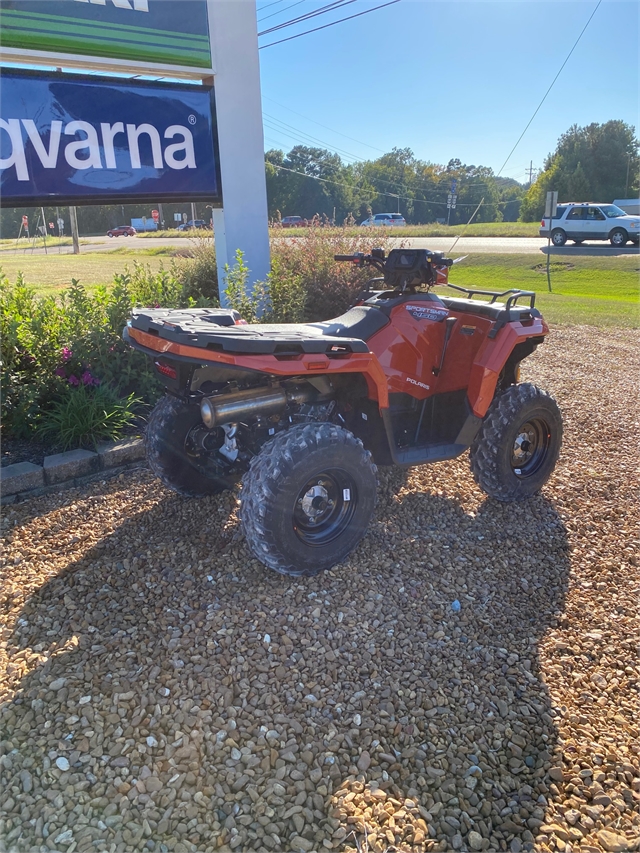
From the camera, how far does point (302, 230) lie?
9.12 meters

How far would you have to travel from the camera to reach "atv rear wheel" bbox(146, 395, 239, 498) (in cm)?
368

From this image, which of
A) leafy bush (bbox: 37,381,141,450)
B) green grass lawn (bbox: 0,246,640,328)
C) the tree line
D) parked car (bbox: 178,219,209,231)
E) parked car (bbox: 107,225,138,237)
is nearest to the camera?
leafy bush (bbox: 37,381,141,450)

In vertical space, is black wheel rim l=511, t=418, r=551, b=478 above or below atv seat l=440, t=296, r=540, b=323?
below

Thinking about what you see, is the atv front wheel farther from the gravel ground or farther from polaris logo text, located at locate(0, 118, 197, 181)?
polaris logo text, located at locate(0, 118, 197, 181)

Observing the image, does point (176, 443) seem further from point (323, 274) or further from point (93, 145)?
point (323, 274)

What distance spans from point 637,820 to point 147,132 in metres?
5.86

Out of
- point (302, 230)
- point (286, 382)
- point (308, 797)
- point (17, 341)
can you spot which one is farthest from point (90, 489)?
point (302, 230)

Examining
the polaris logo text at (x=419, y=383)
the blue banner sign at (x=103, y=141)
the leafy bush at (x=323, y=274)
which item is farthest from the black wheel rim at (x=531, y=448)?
the blue banner sign at (x=103, y=141)

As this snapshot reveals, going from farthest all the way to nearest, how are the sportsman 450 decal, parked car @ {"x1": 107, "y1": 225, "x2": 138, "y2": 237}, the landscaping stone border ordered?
parked car @ {"x1": 107, "y1": 225, "x2": 138, "y2": 237} → the landscaping stone border → the sportsman 450 decal

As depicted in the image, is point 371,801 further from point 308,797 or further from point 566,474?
point 566,474

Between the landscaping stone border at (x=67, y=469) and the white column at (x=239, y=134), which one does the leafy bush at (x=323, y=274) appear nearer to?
the white column at (x=239, y=134)


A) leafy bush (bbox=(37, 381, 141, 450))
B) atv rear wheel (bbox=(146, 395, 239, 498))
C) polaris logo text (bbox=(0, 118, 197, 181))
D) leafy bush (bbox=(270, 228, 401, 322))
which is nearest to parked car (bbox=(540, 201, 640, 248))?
leafy bush (bbox=(270, 228, 401, 322))

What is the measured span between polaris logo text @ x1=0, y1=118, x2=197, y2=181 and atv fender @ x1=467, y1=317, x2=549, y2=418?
3.63m

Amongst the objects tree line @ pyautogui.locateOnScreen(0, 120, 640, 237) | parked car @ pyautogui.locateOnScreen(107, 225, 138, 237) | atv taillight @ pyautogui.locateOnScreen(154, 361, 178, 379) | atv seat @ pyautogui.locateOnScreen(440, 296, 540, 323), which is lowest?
atv taillight @ pyautogui.locateOnScreen(154, 361, 178, 379)
